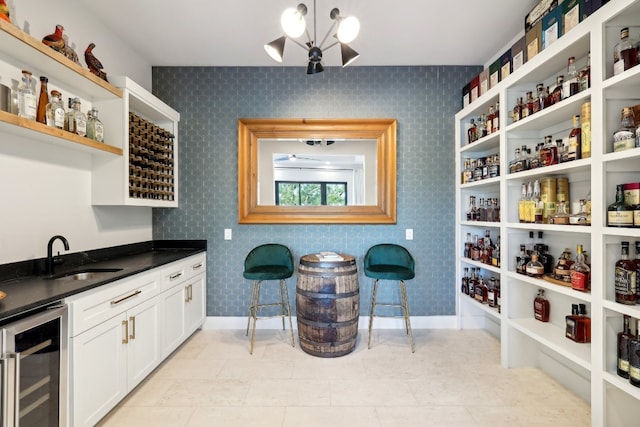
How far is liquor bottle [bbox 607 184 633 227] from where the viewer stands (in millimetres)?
1453

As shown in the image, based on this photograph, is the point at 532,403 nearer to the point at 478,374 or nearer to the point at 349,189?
the point at 478,374

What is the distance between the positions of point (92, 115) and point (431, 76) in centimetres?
297

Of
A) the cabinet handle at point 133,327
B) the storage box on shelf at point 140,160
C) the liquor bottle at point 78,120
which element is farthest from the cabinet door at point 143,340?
the liquor bottle at point 78,120

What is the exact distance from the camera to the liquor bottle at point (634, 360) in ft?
4.62

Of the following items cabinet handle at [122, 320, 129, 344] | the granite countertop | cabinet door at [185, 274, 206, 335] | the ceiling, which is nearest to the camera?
the granite countertop

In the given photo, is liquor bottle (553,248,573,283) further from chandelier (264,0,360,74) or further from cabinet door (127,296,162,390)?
cabinet door (127,296,162,390)

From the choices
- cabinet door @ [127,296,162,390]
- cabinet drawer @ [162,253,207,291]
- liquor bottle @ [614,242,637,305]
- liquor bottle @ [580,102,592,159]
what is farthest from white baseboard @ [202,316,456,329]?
liquor bottle @ [580,102,592,159]

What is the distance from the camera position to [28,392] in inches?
51.3

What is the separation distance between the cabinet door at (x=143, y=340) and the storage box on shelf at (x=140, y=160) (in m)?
0.81

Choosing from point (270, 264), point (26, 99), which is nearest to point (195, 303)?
point (270, 264)

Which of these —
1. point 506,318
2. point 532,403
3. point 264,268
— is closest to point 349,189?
point 264,268

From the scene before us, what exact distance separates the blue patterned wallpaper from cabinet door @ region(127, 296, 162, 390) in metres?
0.94

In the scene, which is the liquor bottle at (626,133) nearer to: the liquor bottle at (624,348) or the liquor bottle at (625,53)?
the liquor bottle at (625,53)

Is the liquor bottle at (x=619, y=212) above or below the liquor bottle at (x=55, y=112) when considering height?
below
